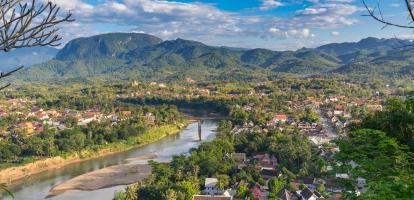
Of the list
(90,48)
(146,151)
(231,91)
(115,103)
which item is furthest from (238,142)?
(90,48)

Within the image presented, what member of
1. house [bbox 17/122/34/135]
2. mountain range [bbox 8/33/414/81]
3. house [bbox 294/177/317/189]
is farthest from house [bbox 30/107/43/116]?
mountain range [bbox 8/33/414/81]

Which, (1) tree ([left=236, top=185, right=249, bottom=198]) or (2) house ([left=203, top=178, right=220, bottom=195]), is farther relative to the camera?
(2) house ([left=203, top=178, right=220, bottom=195])

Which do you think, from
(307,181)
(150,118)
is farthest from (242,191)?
(150,118)

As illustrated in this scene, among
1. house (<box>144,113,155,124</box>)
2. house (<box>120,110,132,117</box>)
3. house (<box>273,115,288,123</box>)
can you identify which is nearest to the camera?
house (<box>273,115,288,123</box>)

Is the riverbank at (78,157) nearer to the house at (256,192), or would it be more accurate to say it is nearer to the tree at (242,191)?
the tree at (242,191)

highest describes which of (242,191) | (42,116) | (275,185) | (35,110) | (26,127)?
(35,110)

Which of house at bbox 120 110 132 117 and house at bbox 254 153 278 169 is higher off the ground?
house at bbox 120 110 132 117

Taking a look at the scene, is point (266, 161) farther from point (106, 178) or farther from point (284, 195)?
point (106, 178)

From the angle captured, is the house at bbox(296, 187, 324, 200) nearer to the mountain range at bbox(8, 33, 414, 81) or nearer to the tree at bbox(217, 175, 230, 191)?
the tree at bbox(217, 175, 230, 191)
